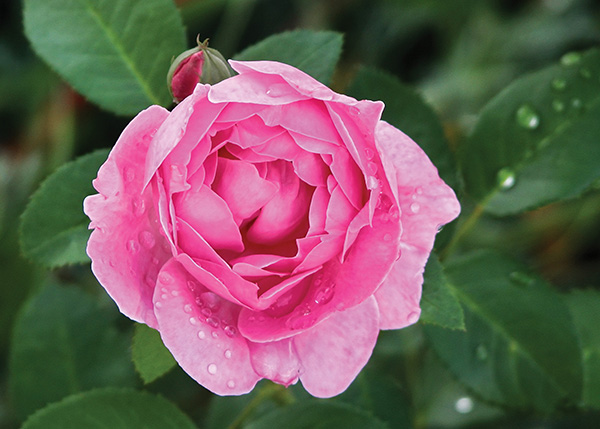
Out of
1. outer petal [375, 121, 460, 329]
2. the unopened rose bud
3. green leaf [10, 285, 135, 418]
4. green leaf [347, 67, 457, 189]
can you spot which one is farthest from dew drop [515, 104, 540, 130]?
green leaf [10, 285, 135, 418]

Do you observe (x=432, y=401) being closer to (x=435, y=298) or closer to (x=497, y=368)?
(x=497, y=368)

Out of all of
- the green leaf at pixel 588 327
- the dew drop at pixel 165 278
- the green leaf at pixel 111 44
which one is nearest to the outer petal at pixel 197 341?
the dew drop at pixel 165 278

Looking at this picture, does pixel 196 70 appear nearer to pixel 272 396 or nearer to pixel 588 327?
pixel 272 396

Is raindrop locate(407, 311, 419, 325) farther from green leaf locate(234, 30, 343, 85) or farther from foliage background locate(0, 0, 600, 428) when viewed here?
foliage background locate(0, 0, 600, 428)

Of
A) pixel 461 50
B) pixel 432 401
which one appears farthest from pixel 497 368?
pixel 461 50

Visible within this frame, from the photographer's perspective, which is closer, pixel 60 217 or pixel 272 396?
pixel 60 217

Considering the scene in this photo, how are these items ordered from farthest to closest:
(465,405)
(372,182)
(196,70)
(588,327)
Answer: (465,405)
(588,327)
(196,70)
(372,182)

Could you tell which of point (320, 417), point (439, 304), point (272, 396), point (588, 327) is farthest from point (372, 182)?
point (588, 327)
